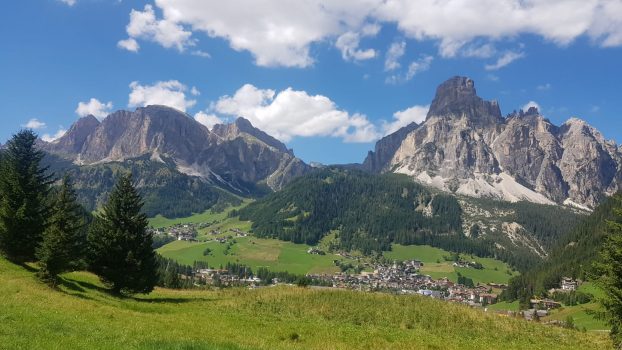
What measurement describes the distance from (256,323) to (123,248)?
2182cm

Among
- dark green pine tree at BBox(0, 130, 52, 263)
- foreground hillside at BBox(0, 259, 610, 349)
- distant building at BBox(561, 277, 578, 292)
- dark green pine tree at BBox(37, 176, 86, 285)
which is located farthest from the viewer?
distant building at BBox(561, 277, 578, 292)

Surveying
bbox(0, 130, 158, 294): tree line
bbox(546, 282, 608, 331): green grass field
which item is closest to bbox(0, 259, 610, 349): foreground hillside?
bbox(0, 130, 158, 294): tree line

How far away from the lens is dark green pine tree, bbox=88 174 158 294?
1928 inches

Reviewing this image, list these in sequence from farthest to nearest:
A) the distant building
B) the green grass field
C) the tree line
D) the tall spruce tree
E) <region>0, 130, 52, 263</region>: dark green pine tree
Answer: the distant building → the green grass field → <region>0, 130, 52, 263</region>: dark green pine tree → the tree line → the tall spruce tree

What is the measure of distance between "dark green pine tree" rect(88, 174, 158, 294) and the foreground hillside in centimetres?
266

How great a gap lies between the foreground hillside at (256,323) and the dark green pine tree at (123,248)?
2.66 meters

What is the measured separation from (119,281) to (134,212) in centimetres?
759

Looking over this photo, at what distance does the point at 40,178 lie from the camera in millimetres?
58188

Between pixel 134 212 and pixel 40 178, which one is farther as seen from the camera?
pixel 40 178

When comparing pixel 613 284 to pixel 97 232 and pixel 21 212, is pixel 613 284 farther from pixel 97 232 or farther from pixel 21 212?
pixel 21 212

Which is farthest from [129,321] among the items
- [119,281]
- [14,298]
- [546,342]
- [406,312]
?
[546,342]

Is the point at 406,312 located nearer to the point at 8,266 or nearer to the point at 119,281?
the point at 119,281

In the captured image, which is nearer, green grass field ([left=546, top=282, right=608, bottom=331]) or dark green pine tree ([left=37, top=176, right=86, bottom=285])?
dark green pine tree ([left=37, top=176, right=86, bottom=285])

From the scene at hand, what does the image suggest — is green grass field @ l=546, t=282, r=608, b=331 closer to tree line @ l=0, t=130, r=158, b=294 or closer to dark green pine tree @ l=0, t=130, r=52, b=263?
tree line @ l=0, t=130, r=158, b=294
